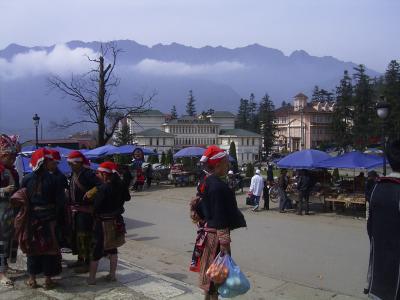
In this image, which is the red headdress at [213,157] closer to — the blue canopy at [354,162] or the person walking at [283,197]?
the blue canopy at [354,162]

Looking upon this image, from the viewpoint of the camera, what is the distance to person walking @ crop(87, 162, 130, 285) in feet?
19.7

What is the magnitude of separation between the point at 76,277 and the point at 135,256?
2.66m

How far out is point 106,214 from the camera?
605cm

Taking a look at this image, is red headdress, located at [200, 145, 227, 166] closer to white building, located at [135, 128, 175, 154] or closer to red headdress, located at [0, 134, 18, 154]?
red headdress, located at [0, 134, 18, 154]

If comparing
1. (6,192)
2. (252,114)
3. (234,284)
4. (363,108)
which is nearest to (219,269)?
(234,284)

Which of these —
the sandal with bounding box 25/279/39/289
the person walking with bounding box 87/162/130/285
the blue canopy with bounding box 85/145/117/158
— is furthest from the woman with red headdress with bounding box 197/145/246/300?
the blue canopy with bounding box 85/145/117/158

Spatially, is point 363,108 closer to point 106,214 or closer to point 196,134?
point 196,134

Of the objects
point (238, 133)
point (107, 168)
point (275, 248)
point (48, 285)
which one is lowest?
point (238, 133)

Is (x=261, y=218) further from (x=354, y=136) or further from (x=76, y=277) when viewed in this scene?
(x=354, y=136)

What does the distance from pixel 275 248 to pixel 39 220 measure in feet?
18.6

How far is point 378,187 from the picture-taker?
3.52m

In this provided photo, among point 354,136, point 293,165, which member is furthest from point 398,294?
point 354,136

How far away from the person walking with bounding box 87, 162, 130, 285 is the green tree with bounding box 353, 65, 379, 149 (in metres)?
61.3

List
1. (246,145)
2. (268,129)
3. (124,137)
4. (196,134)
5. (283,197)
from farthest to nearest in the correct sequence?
(196,134)
(246,145)
(268,129)
(124,137)
(283,197)
